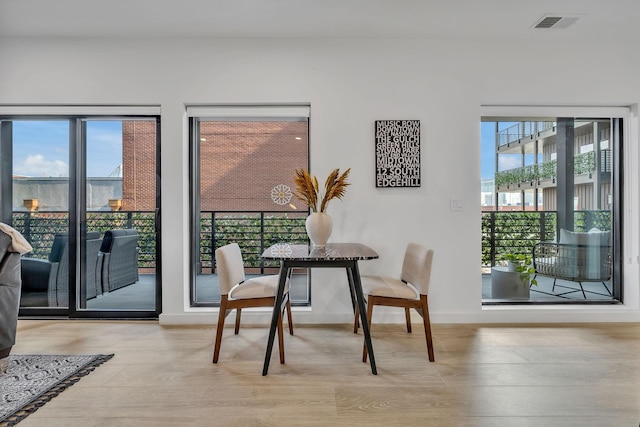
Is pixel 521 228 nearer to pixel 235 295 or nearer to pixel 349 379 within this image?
pixel 349 379

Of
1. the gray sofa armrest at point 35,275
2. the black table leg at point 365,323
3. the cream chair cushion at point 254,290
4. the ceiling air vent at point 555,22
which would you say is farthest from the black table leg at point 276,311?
the ceiling air vent at point 555,22

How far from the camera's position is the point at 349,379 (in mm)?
2023

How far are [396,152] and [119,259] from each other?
107 inches

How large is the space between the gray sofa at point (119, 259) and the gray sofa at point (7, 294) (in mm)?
1091

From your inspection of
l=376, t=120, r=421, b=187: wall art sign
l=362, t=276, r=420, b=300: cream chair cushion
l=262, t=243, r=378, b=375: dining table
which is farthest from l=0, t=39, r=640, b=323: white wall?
l=262, t=243, r=378, b=375: dining table

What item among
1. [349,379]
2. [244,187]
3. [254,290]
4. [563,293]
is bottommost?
[349,379]

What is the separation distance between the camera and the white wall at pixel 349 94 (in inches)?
121

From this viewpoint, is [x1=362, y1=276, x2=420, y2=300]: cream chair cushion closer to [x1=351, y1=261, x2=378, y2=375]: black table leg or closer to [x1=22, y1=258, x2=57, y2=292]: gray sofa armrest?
[x1=351, y1=261, x2=378, y2=375]: black table leg

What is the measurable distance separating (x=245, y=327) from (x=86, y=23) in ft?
9.30

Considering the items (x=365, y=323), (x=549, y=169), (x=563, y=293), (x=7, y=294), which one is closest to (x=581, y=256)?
(x=563, y=293)

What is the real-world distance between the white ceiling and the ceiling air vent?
0.04 m

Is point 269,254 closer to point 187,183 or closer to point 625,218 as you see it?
point 187,183

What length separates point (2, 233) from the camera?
203 centimetres

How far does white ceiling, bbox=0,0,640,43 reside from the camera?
2588 mm
